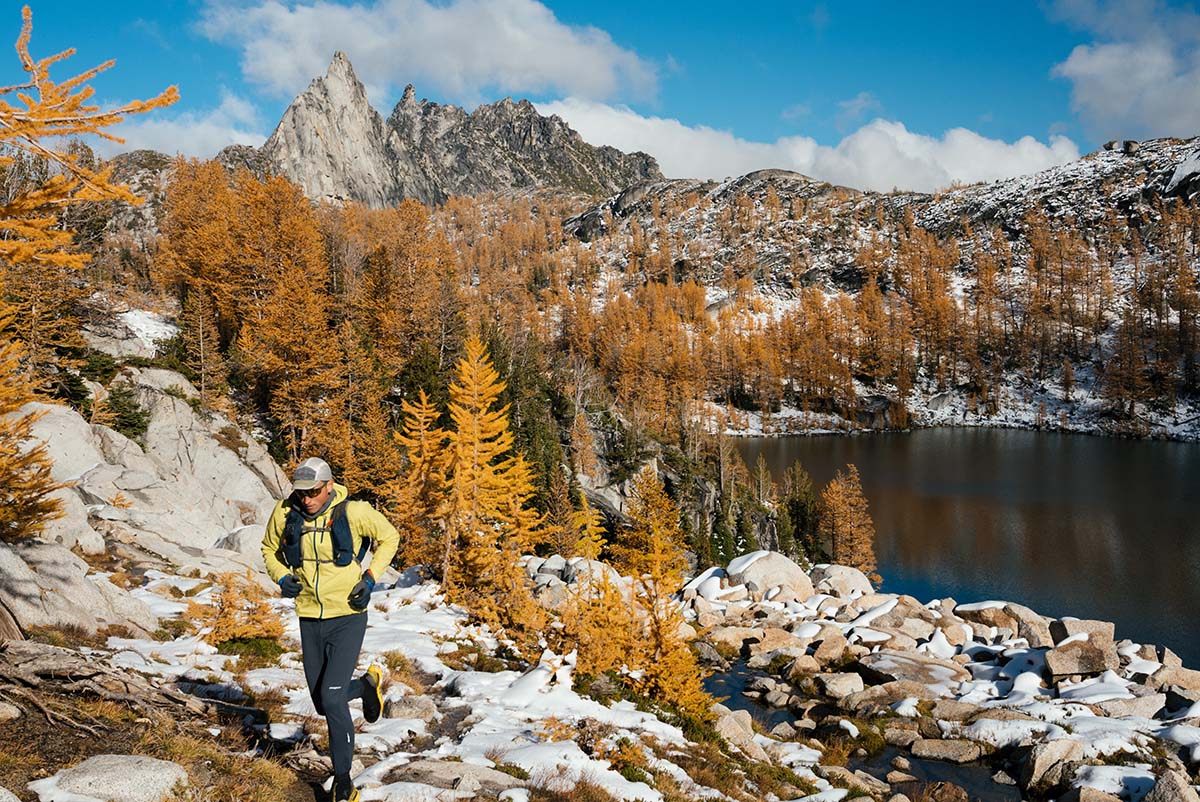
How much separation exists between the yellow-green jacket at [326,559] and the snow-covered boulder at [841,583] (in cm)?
3046

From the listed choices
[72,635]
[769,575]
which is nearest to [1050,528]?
[769,575]

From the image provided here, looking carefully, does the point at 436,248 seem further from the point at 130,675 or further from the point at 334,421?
the point at 130,675

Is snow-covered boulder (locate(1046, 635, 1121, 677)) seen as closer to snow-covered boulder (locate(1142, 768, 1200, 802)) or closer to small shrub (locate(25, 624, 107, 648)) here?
snow-covered boulder (locate(1142, 768, 1200, 802))

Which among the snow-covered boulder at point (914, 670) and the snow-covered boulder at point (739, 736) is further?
the snow-covered boulder at point (914, 670)

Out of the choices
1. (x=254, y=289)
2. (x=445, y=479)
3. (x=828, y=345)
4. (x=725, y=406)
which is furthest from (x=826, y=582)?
(x=828, y=345)

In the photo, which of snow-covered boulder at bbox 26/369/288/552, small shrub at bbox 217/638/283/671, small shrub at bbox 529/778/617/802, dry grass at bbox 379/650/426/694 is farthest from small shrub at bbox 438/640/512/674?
snow-covered boulder at bbox 26/369/288/552

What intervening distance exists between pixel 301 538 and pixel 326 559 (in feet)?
0.92

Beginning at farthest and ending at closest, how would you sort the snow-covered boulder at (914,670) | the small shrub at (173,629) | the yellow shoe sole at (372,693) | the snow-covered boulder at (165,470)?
the snow-covered boulder at (914,670) → the snow-covered boulder at (165,470) → the small shrub at (173,629) → the yellow shoe sole at (372,693)

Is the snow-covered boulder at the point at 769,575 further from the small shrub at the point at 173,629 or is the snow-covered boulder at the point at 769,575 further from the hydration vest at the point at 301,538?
the hydration vest at the point at 301,538

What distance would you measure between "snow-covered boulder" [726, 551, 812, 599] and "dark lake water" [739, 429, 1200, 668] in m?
15.8

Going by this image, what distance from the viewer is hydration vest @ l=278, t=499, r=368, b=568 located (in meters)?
5.28

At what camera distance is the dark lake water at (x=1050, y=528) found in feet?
128

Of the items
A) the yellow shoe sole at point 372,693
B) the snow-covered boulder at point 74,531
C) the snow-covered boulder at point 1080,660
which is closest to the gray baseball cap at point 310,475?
the yellow shoe sole at point 372,693

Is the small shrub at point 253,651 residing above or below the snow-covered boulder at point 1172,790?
above
